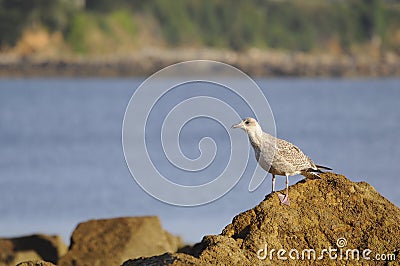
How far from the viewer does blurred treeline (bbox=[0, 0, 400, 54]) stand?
111m

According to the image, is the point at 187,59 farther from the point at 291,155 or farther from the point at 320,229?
the point at 320,229

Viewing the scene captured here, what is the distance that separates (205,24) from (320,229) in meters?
118

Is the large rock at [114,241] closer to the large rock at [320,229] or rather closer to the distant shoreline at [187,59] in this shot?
the large rock at [320,229]

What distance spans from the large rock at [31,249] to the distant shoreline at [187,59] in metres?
88.2

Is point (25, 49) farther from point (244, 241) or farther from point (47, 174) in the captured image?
point (244, 241)

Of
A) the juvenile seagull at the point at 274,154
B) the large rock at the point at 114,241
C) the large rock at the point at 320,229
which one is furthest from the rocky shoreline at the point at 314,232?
the large rock at the point at 114,241

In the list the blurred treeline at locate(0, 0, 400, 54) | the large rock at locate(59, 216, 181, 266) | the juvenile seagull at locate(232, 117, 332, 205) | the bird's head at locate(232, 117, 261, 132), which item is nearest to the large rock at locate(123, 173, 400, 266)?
the juvenile seagull at locate(232, 117, 332, 205)

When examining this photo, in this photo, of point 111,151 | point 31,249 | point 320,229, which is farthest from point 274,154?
point 111,151

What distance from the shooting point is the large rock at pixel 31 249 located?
11953 millimetres

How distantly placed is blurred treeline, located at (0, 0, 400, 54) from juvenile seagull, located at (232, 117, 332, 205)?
3687 inches

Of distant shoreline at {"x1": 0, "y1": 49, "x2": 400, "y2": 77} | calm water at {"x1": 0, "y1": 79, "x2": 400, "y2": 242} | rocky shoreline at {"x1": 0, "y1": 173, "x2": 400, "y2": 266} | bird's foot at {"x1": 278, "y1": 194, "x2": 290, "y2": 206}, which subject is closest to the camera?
rocky shoreline at {"x1": 0, "y1": 173, "x2": 400, "y2": 266}

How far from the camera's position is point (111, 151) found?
40.2 meters

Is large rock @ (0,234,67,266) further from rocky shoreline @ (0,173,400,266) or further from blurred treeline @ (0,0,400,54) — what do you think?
blurred treeline @ (0,0,400,54)

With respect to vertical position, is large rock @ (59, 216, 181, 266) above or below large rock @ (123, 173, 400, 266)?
above
